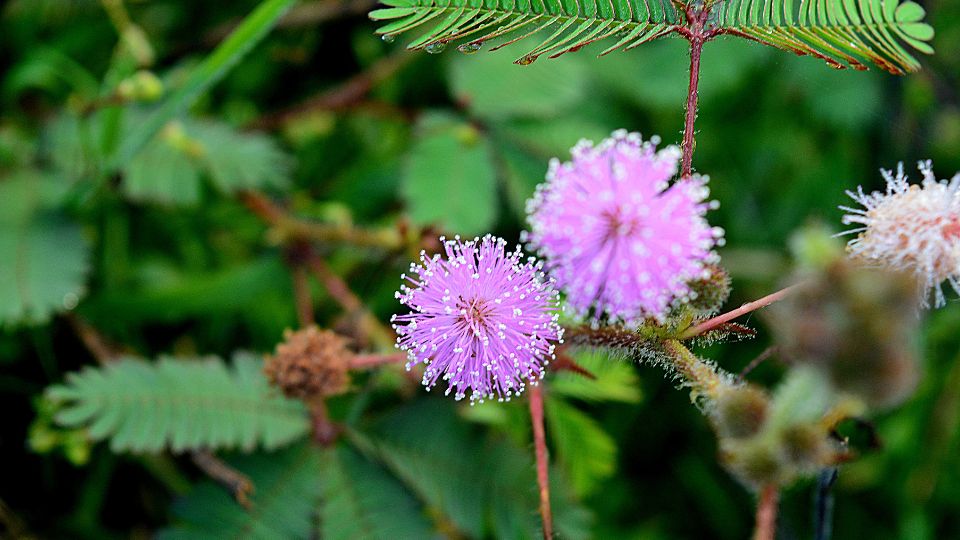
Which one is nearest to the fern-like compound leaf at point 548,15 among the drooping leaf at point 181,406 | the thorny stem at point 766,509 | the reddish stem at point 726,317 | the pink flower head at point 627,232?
the pink flower head at point 627,232

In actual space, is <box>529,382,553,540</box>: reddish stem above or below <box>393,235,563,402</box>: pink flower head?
below

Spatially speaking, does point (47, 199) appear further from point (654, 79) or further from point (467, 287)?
point (654, 79)

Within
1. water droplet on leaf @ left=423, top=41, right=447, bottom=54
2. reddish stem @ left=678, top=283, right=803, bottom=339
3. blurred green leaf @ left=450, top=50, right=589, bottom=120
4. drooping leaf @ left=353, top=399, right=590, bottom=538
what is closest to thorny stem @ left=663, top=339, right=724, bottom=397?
reddish stem @ left=678, top=283, right=803, bottom=339

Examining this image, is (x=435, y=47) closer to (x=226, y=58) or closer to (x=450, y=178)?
(x=226, y=58)

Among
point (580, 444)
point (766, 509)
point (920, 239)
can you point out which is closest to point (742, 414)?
point (766, 509)

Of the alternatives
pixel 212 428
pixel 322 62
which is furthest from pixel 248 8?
pixel 212 428

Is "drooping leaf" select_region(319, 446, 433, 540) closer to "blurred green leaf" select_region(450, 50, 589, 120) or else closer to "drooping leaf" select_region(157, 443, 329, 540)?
"drooping leaf" select_region(157, 443, 329, 540)

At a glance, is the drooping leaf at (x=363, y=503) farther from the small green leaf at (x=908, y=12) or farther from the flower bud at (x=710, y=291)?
the small green leaf at (x=908, y=12)
